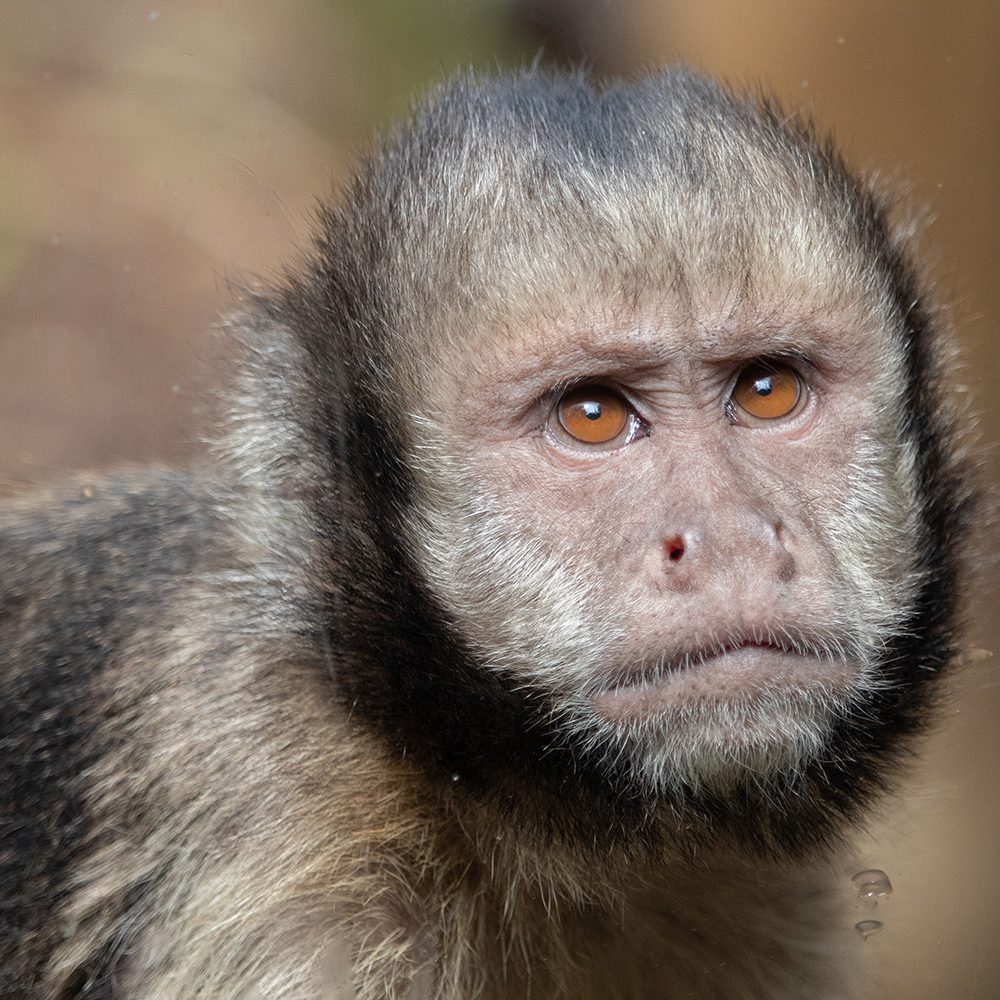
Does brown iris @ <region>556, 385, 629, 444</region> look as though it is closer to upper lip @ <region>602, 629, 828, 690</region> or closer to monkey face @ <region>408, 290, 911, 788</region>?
monkey face @ <region>408, 290, 911, 788</region>

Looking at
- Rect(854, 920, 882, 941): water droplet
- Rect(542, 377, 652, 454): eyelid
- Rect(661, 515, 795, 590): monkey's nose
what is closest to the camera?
Rect(661, 515, 795, 590): monkey's nose

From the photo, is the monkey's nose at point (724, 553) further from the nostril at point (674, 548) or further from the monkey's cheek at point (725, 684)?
the monkey's cheek at point (725, 684)

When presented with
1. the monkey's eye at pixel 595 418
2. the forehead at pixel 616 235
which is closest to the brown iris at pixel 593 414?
the monkey's eye at pixel 595 418

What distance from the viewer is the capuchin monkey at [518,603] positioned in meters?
2.68

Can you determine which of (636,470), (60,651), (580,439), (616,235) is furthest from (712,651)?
(60,651)

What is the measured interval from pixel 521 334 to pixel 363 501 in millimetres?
535

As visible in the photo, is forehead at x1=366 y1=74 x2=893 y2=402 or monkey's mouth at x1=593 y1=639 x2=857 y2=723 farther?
forehead at x1=366 y1=74 x2=893 y2=402

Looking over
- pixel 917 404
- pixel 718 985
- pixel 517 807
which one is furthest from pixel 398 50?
pixel 718 985

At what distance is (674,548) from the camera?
2.54 meters

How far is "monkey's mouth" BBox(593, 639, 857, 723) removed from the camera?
2539 mm

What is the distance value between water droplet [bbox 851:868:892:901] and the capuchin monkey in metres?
0.30

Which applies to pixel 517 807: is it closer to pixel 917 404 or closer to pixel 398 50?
pixel 917 404

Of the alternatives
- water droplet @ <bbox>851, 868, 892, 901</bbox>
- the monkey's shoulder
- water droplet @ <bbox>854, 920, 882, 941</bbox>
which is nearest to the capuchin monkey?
the monkey's shoulder

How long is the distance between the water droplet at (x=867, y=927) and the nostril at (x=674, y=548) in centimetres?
163
